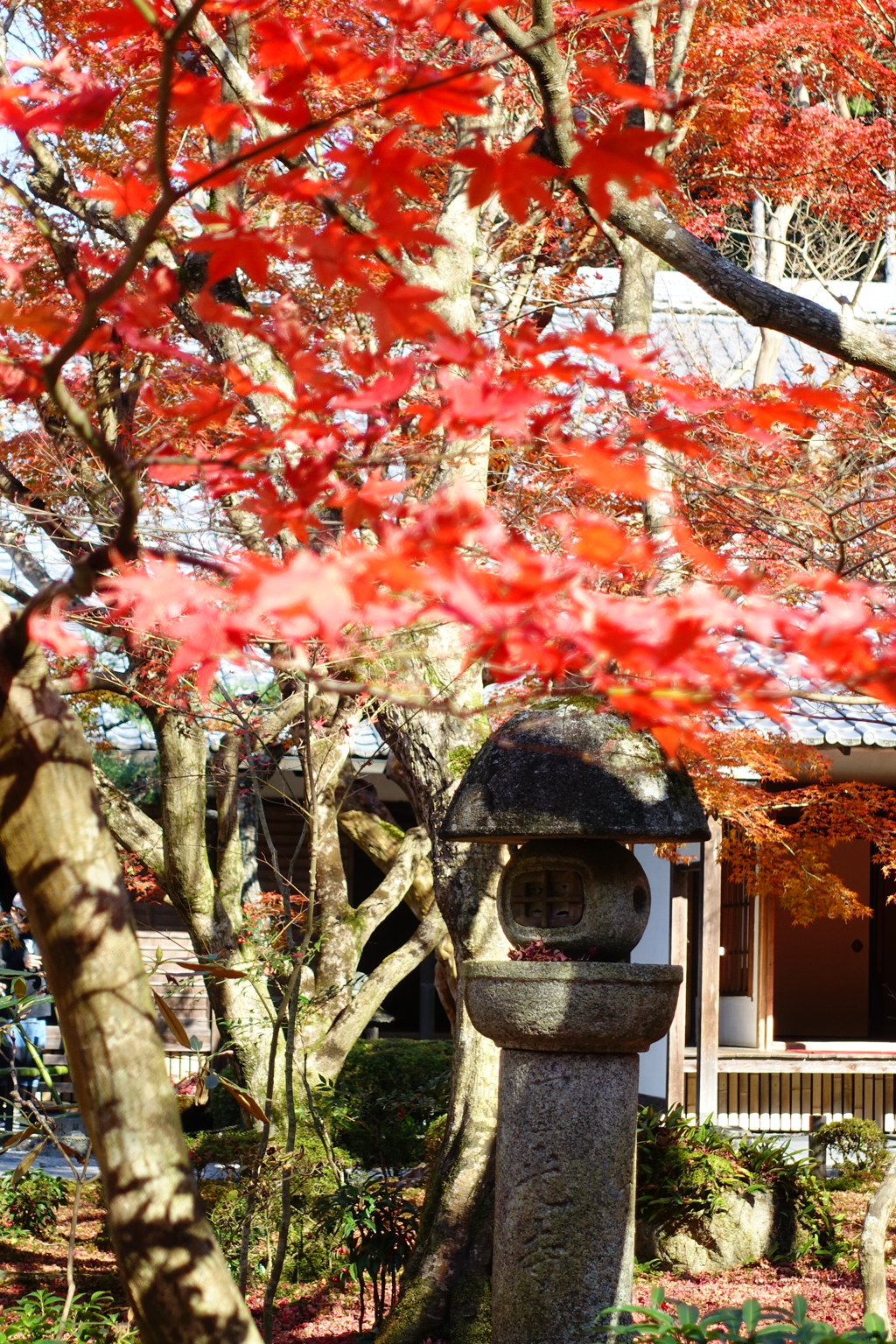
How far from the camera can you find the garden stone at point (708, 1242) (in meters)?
6.74

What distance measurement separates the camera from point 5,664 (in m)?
2.16

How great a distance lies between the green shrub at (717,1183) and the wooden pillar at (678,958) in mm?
1889

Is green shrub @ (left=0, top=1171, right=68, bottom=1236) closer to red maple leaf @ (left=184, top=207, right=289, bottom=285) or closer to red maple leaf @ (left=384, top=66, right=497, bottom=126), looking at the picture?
red maple leaf @ (left=184, top=207, right=289, bottom=285)

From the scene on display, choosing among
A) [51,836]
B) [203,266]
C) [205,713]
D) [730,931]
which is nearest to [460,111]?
[51,836]

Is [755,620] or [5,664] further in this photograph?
[5,664]

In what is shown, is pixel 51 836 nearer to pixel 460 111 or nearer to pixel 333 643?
pixel 333 643

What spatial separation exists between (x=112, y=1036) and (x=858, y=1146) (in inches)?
311

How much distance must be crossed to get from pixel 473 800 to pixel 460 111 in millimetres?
2861

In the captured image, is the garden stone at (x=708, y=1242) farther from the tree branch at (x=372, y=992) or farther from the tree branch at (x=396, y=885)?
the tree branch at (x=396, y=885)

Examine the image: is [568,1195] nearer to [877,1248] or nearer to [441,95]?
[877,1248]

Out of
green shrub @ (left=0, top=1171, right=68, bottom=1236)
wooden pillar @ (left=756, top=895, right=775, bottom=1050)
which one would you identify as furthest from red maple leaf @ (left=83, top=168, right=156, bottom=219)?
wooden pillar @ (left=756, top=895, right=775, bottom=1050)

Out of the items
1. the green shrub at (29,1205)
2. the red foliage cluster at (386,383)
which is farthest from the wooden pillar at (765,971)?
the green shrub at (29,1205)

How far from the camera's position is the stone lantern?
4.25 m

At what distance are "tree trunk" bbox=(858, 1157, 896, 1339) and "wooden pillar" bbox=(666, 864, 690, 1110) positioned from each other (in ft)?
14.8
